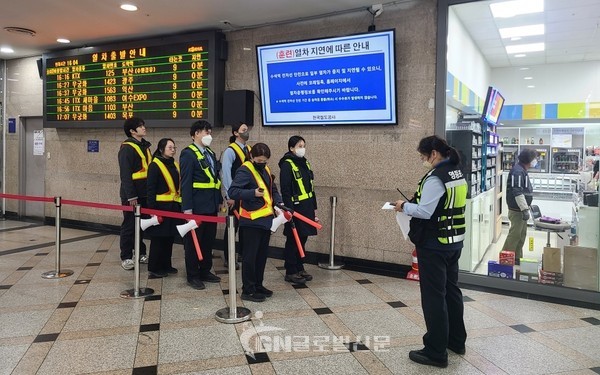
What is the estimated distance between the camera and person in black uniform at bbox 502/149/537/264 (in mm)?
4617

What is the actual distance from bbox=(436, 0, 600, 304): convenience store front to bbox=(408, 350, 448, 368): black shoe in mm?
1920

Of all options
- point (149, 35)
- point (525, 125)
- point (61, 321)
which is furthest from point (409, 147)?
point (149, 35)

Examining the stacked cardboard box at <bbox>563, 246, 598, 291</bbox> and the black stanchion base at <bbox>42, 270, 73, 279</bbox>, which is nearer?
the stacked cardboard box at <bbox>563, 246, 598, 291</bbox>

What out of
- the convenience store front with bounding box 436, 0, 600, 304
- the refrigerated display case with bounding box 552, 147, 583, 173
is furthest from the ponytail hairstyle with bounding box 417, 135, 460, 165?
the refrigerated display case with bounding box 552, 147, 583, 173

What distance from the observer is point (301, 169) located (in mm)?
4301

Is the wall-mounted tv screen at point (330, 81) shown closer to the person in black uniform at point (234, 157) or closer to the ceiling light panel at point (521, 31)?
the person in black uniform at point (234, 157)

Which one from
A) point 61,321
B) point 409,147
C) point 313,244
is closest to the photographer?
point 61,321

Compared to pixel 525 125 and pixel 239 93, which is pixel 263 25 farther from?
pixel 525 125

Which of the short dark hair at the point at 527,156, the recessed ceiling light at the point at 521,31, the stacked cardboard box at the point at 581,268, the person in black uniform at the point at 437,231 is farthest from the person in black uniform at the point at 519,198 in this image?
the person in black uniform at the point at 437,231

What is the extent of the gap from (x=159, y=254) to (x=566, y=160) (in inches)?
169

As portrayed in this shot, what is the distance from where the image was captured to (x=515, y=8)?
4648mm

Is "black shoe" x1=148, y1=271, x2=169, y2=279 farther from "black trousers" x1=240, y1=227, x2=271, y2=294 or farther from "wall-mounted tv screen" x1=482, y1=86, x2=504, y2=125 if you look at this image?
"wall-mounted tv screen" x1=482, y1=86, x2=504, y2=125

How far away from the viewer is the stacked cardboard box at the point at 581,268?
4.00m

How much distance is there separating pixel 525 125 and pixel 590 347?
8.93 feet
